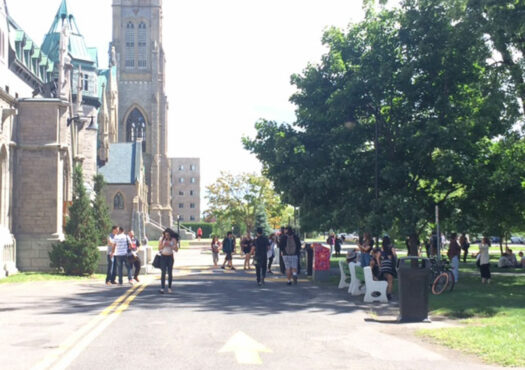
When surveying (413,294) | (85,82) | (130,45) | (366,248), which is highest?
(130,45)

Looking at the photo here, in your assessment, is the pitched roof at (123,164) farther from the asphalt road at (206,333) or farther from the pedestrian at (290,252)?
the asphalt road at (206,333)

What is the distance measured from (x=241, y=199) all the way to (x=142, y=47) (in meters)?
36.2

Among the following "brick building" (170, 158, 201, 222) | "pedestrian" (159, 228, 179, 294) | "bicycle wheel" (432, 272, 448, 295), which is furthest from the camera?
"brick building" (170, 158, 201, 222)

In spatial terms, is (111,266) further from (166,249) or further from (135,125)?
(135,125)

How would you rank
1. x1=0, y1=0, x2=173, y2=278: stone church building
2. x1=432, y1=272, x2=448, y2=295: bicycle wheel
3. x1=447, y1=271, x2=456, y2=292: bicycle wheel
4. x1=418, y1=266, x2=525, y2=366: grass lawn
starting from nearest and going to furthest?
x1=418, y1=266, x2=525, y2=366: grass lawn, x1=432, y1=272, x2=448, y2=295: bicycle wheel, x1=447, y1=271, x2=456, y2=292: bicycle wheel, x1=0, y1=0, x2=173, y2=278: stone church building

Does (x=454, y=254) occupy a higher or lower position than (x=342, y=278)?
higher

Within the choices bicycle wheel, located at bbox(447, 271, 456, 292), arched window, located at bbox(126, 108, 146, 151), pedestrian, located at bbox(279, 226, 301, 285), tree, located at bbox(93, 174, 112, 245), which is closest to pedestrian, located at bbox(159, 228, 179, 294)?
pedestrian, located at bbox(279, 226, 301, 285)

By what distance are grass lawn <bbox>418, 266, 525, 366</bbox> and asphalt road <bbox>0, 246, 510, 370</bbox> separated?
42 cm

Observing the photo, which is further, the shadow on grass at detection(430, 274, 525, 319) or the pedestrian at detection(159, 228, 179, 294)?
the pedestrian at detection(159, 228, 179, 294)

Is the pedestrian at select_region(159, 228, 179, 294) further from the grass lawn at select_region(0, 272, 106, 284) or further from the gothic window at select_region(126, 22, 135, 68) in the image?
the gothic window at select_region(126, 22, 135, 68)

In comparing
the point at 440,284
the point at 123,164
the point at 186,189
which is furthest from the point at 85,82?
the point at 186,189

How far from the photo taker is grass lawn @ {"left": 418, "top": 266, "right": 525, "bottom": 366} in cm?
802

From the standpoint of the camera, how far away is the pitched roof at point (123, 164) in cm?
7162

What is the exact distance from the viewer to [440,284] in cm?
1644
